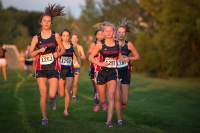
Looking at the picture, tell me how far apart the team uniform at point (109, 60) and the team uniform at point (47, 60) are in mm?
1027

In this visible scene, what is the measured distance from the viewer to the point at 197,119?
44.4 ft

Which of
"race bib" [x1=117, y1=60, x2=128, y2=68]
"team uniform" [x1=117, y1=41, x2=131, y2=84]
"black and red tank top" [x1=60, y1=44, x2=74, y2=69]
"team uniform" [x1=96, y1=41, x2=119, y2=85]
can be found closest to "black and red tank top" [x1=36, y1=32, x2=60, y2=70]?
"team uniform" [x1=96, y1=41, x2=119, y2=85]

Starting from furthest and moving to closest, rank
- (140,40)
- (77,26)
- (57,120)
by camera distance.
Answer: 1. (77,26)
2. (140,40)
3. (57,120)

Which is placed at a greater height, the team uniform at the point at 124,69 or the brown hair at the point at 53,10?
the brown hair at the point at 53,10

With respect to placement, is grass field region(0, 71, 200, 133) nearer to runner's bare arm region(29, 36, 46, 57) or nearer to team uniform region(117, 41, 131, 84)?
team uniform region(117, 41, 131, 84)

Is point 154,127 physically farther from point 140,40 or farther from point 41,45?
point 140,40

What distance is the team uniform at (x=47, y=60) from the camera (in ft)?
39.3

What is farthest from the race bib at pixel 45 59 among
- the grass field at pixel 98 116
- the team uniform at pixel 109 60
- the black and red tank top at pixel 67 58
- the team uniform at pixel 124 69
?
the black and red tank top at pixel 67 58

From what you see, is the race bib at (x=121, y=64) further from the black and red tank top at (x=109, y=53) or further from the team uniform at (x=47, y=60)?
the team uniform at (x=47, y=60)

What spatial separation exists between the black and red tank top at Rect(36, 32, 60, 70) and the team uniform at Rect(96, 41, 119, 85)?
104cm

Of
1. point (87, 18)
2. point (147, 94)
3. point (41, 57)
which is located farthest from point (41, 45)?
point (87, 18)

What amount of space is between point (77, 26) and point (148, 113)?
182 ft

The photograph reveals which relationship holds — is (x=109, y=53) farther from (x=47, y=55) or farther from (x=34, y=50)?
(x=34, y=50)

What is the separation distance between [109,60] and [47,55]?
1.35 m
